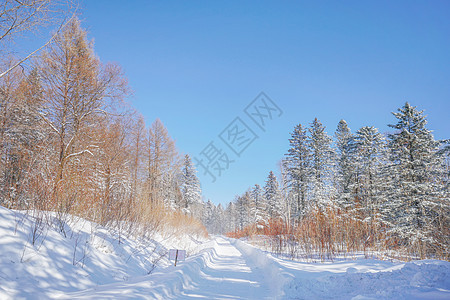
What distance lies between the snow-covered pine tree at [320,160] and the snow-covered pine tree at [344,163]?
1114 mm

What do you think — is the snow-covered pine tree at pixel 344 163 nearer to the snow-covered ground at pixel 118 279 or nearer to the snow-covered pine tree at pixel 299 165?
the snow-covered pine tree at pixel 299 165

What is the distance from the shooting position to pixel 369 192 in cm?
2245

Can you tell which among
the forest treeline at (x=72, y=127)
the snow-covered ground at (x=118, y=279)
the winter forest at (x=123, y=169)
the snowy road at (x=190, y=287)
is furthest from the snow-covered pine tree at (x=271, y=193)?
the snow-covered ground at (x=118, y=279)

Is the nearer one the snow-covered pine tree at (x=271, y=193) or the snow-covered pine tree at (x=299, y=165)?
the snow-covered pine tree at (x=299, y=165)

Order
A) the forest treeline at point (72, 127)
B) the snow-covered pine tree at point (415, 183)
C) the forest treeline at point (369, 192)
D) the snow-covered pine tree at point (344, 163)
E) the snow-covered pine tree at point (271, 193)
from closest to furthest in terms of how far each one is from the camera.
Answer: the forest treeline at point (72, 127)
the forest treeline at point (369, 192)
the snow-covered pine tree at point (415, 183)
the snow-covered pine tree at point (344, 163)
the snow-covered pine tree at point (271, 193)

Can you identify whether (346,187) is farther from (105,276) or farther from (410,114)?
(105,276)

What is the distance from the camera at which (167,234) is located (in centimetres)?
1266

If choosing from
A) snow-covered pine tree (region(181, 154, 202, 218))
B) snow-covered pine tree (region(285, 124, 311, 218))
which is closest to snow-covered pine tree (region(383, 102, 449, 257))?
snow-covered pine tree (region(285, 124, 311, 218))

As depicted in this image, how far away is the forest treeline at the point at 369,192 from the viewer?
10.6 meters

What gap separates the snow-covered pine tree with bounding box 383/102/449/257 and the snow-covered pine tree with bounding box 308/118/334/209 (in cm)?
572

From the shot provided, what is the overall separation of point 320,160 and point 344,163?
10.3 ft

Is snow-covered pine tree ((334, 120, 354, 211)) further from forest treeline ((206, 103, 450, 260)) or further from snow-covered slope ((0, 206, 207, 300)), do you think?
snow-covered slope ((0, 206, 207, 300))

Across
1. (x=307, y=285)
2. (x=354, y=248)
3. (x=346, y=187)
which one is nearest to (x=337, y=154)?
(x=346, y=187)

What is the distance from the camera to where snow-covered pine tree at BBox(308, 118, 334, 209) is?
22.5 meters
